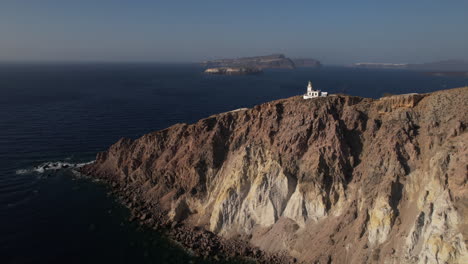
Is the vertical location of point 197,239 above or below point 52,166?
A: below

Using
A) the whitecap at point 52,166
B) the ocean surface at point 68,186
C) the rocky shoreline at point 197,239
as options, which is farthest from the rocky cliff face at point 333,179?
the whitecap at point 52,166

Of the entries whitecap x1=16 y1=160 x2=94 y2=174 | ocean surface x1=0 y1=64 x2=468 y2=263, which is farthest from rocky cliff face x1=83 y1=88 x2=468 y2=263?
whitecap x1=16 y1=160 x2=94 y2=174

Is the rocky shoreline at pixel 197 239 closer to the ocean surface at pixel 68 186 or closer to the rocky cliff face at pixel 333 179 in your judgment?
the rocky cliff face at pixel 333 179

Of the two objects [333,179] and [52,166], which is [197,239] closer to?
[333,179]

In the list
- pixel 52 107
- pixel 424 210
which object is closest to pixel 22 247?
pixel 424 210

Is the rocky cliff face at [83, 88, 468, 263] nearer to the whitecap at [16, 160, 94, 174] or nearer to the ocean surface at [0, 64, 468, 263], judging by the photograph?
the ocean surface at [0, 64, 468, 263]

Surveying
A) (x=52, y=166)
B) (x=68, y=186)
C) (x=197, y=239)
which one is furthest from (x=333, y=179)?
(x=52, y=166)
